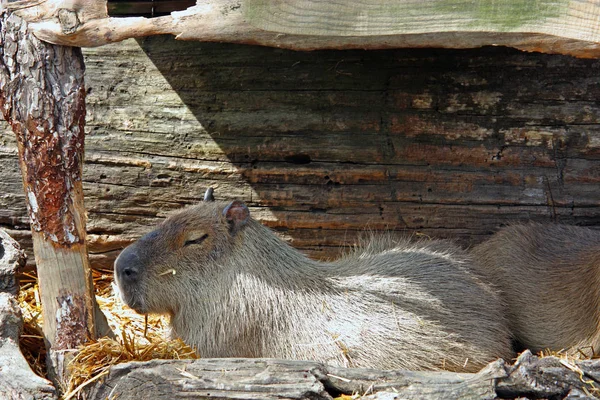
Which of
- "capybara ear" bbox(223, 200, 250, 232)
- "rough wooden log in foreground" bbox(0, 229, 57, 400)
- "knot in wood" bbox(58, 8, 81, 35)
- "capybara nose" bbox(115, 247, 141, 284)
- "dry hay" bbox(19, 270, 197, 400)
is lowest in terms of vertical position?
"dry hay" bbox(19, 270, 197, 400)

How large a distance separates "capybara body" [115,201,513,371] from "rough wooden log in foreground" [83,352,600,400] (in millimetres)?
518

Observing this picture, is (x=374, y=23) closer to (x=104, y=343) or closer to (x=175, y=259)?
(x=175, y=259)

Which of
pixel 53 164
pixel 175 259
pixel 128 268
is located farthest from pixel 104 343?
pixel 53 164

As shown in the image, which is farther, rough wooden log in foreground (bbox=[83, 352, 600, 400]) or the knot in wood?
the knot in wood

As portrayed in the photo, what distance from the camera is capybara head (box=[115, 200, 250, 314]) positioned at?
12.9ft

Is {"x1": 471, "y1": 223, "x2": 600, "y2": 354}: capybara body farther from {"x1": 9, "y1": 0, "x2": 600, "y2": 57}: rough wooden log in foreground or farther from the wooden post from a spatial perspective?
the wooden post

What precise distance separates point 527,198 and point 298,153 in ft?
4.82

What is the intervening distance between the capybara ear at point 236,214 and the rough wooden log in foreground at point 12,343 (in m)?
1.21

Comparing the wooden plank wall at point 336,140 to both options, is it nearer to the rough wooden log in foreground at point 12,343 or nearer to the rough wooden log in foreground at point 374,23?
the rough wooden log in foreground at point 12,343

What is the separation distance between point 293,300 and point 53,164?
140 cm

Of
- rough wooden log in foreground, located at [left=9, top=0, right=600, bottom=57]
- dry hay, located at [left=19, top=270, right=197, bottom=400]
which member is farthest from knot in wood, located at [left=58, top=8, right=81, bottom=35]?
dry hay, located at [left=19, top=270, right=197, bottom=400]

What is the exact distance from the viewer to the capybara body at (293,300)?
12.4ft

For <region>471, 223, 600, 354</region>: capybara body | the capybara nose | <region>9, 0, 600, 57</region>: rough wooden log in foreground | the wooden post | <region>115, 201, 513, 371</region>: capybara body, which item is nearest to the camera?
<region>9, 0, 600, 57</region>: rough wooden log in foreground

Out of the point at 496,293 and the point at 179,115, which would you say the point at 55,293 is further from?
the point at 496,293
